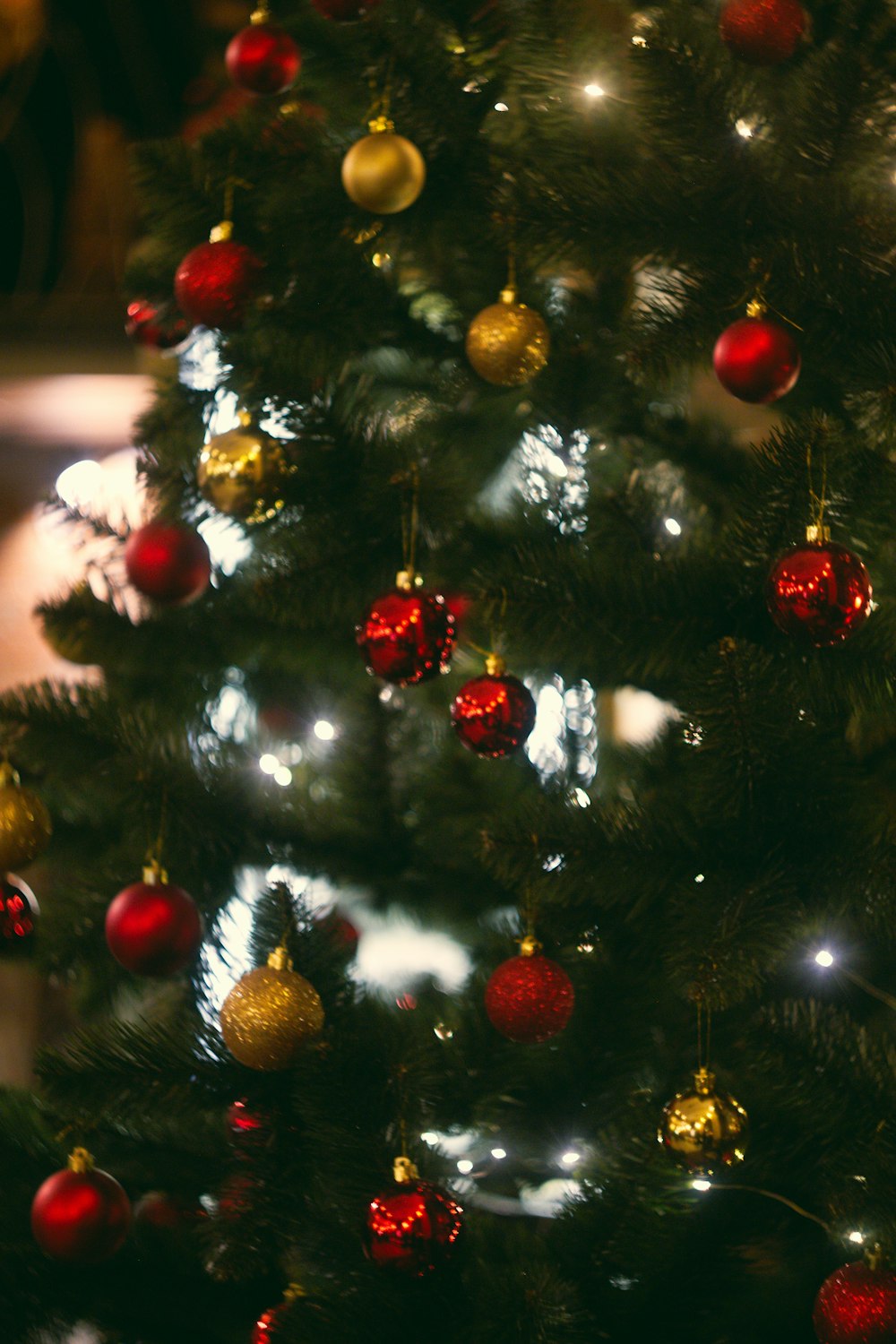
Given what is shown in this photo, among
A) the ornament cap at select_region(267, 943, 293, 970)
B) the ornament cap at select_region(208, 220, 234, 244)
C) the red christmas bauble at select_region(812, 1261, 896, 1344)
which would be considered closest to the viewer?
the red christmas bauble at select_region(812, 1261, 896, 1344)

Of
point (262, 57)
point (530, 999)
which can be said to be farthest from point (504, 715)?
point (262, 57)

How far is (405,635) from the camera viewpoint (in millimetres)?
607

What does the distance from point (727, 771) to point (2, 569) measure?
5.61 feet

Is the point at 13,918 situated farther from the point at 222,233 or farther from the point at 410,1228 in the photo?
the point at 222,233

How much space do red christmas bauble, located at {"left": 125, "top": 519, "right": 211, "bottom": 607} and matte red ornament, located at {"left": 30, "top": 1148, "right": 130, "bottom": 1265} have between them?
349mm

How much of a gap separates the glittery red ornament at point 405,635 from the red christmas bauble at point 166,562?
0.55ft

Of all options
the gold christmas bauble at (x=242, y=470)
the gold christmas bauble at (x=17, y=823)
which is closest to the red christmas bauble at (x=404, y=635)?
the gold christmas bauble at (x=242, y=470)

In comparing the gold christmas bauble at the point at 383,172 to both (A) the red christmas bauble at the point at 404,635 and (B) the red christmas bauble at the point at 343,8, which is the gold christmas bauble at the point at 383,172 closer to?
(B) the red christmas bauble at the point at 343,8

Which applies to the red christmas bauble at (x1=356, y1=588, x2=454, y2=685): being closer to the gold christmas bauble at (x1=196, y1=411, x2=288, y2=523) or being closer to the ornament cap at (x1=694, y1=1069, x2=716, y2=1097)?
the gold christmas bauble at (x1=196, y1=411, x2=288, y2=523)

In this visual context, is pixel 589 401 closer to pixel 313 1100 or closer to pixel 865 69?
pixel 865 69

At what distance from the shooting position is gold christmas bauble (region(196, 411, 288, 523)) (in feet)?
2.29

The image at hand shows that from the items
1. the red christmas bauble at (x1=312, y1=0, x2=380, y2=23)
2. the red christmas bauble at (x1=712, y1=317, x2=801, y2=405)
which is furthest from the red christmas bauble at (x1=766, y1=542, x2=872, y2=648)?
the red christmas bauble at (x1=312, y1=0, x2=380, y2=23)

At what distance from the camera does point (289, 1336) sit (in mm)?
542

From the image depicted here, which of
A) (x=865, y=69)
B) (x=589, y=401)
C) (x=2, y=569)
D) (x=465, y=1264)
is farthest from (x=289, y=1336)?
(x=2, y=569)
